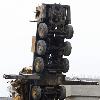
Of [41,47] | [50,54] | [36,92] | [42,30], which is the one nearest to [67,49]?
[50,54]

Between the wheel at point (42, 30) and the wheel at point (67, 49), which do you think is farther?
the wheel at point (67, 49)

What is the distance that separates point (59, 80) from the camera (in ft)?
42.5

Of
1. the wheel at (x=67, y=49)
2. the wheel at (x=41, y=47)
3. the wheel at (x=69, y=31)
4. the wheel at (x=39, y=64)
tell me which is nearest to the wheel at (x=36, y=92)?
the wheel at (x=39, y=64)

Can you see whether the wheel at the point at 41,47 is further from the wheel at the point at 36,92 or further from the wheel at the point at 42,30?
the wheel at the point at 36,92

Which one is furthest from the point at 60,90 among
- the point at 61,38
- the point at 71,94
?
the point at 71,94

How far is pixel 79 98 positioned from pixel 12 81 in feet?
20.2

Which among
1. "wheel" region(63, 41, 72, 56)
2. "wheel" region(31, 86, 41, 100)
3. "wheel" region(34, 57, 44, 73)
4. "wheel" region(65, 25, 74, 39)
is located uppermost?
"wheel" region(65, 25, 74, 39)

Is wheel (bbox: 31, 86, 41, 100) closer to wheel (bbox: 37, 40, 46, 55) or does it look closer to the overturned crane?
the overturned crane

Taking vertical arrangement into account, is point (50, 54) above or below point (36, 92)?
above

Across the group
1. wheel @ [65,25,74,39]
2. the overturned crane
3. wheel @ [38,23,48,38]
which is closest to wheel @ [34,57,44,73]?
the overturned crane

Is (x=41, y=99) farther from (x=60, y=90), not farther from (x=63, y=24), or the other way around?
(x=63, y=24)

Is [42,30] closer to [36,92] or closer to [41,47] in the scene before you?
[41,47]

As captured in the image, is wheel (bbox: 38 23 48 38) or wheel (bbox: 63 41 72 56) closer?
wheel (bbox: 38 23 48 38)

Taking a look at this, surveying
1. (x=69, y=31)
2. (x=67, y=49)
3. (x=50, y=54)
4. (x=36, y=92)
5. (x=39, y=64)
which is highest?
(x=69, y=31)
